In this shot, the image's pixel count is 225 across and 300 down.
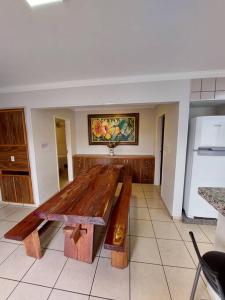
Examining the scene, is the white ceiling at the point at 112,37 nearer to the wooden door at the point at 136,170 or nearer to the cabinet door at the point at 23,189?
the cabinet door at the point at 23,189

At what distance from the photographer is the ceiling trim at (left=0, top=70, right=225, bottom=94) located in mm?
2004

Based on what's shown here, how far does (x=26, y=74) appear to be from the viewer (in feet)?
6.61

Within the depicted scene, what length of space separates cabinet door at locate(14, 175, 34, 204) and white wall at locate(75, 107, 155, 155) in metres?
2.00

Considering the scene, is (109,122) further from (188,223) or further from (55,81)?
(188,223)

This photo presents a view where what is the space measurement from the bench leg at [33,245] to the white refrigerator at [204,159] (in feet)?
7.46

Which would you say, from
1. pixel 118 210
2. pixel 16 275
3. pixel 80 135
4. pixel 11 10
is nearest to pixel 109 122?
pixel 80 135

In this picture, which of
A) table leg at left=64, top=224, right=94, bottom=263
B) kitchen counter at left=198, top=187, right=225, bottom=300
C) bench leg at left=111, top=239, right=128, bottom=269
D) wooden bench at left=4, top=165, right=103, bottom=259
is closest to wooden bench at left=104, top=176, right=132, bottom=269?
bench leg at left=111, top=239, right=128, bottom=269

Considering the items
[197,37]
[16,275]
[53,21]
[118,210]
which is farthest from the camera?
[118,210]

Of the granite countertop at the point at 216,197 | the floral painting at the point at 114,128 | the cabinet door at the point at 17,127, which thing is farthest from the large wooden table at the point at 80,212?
the floral painting at the point at 114,128

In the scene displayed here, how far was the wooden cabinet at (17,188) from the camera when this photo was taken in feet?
9.18

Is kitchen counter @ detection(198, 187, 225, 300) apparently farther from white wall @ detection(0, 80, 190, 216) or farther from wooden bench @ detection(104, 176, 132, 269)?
white wall @ detection(0, 80, 190, 216)

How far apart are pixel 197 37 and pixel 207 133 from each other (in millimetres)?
1290

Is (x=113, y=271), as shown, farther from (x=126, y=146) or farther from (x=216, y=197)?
(x=126, y=146)

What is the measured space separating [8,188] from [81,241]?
225cm
